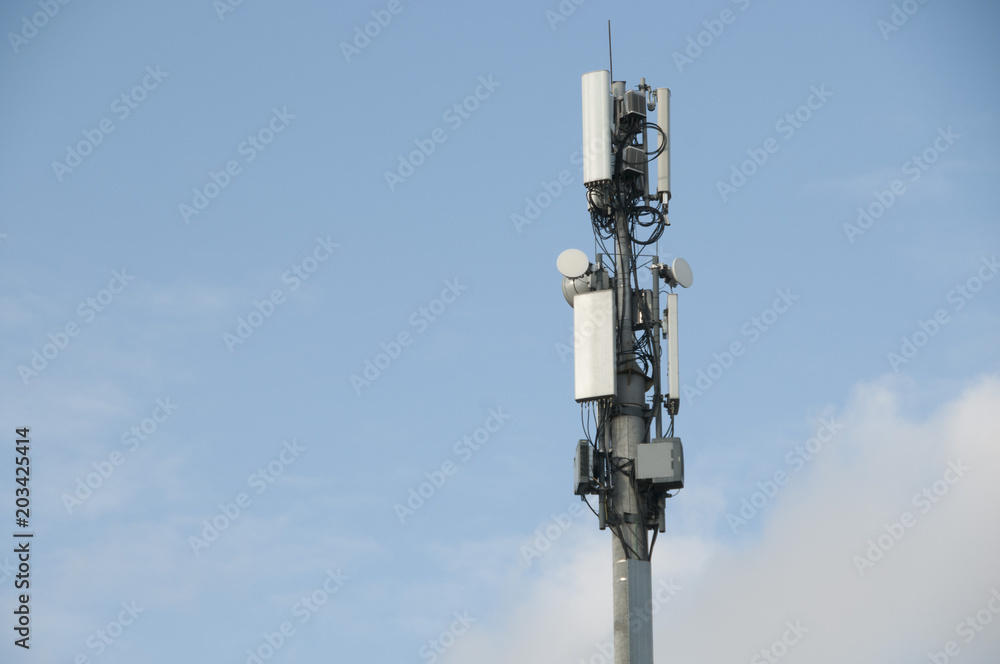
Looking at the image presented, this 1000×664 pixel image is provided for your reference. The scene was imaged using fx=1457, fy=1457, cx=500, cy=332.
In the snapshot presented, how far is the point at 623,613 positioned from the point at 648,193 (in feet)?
40.4

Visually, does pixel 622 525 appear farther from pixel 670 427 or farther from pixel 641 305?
pixel 641 305

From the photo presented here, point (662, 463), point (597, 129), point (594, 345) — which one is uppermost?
point (597, 129)

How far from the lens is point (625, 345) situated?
40969mm

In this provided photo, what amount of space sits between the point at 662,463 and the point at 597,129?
9.81m

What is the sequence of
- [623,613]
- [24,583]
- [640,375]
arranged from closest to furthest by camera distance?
[623,613]
[640,375]
[24,583]

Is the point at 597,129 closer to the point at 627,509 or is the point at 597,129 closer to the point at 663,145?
Answer: the point at 663,145

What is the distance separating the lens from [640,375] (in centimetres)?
4075

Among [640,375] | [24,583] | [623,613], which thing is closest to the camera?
[623,613]

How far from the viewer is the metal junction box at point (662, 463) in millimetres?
39031

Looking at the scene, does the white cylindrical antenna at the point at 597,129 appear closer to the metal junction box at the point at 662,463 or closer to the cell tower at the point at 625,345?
the cell tower at the point at 625,345

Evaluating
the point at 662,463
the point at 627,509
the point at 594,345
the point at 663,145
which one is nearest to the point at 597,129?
the point at 663,145

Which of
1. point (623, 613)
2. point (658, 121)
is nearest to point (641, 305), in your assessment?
point (658, 121)

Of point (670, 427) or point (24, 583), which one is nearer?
point (670, 427)

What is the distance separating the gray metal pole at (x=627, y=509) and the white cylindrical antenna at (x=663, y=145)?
1.45 meters
